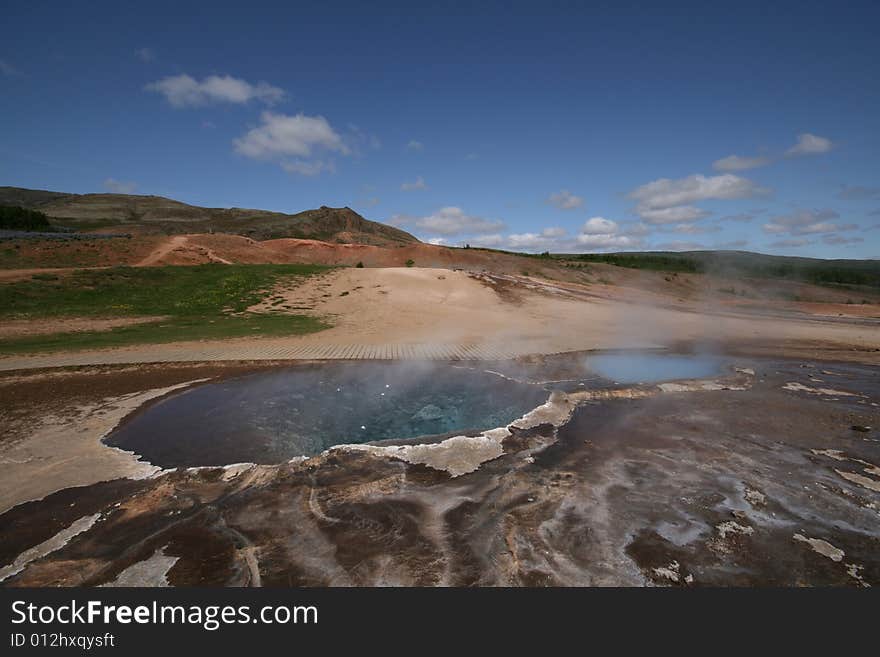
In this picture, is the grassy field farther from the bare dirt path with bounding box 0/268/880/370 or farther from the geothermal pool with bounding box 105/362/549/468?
the geothermal pool with bounding box 105/362/549/468

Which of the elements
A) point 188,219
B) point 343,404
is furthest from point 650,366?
point 188,219

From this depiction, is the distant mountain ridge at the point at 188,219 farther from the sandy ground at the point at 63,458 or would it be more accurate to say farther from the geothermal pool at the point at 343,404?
the sandy ground at the point at 63,458

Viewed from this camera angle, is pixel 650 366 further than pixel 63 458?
Yes

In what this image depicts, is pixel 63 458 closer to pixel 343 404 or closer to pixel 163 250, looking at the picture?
pixel 343 404

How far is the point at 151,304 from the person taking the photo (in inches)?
739

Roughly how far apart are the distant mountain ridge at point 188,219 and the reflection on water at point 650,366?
149ft

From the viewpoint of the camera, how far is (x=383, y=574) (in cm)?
343

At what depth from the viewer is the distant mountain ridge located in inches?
2121

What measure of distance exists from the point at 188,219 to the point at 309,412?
74861 millimetres

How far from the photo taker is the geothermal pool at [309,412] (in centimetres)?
617

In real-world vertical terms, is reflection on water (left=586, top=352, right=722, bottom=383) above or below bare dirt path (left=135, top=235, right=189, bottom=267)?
below

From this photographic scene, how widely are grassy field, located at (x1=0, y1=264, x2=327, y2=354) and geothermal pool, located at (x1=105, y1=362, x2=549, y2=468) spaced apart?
636 centimetres

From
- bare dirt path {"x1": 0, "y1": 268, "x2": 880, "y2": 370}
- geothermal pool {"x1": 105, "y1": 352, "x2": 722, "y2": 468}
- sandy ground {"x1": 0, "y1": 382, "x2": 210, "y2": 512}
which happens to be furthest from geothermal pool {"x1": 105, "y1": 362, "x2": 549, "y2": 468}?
bare dirt path {"x1": 0, "y1": 268, "x2": 880, "y2": 370}

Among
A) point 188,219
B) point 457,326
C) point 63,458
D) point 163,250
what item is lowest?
point 63,458
